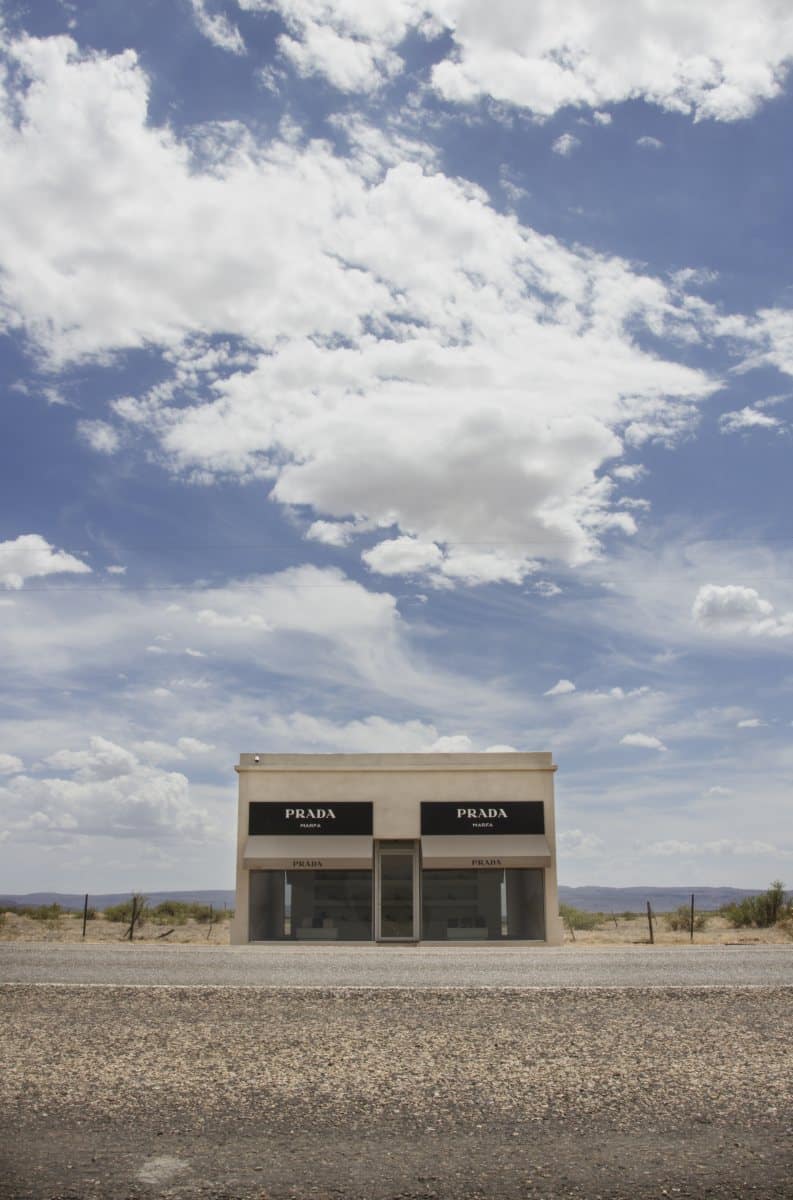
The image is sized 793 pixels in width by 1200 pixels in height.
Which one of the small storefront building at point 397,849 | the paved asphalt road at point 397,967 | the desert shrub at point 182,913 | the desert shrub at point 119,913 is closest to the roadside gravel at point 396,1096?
the paved asphalt road at point 397,967

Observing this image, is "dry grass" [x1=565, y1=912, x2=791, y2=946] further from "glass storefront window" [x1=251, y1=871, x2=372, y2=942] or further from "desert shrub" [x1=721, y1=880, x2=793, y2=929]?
"glass storefront window" [x1=251, y1=871, x2=372, y2=942]

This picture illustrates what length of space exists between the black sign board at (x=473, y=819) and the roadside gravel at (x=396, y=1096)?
54.5 feet

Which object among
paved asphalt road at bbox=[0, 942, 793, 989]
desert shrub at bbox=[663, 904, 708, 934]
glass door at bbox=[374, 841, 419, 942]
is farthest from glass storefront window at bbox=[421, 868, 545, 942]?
desert shrub at bbox=[663, 904, 708, 934]

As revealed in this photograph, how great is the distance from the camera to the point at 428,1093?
9.27 metres

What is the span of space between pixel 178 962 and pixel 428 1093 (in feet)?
38.4

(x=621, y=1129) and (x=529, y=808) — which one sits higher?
(x=529, y=808)

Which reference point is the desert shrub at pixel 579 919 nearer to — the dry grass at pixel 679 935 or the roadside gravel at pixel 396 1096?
the dry grass at pixel 679 935

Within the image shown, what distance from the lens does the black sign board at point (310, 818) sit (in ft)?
102

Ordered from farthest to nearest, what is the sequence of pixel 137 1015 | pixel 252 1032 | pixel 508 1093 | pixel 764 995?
1. pixel 764 995
2. pixel 137 1015
3. pixel 252 1032
4. pixel 508 1093

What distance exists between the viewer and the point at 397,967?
19.4m

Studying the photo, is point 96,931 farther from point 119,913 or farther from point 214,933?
point 119,913

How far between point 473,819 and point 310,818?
463 centimetres

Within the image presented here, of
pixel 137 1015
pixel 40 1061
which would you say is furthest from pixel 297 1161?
pixel 137 1015

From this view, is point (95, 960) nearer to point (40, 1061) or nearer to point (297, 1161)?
point (40, 1061)
